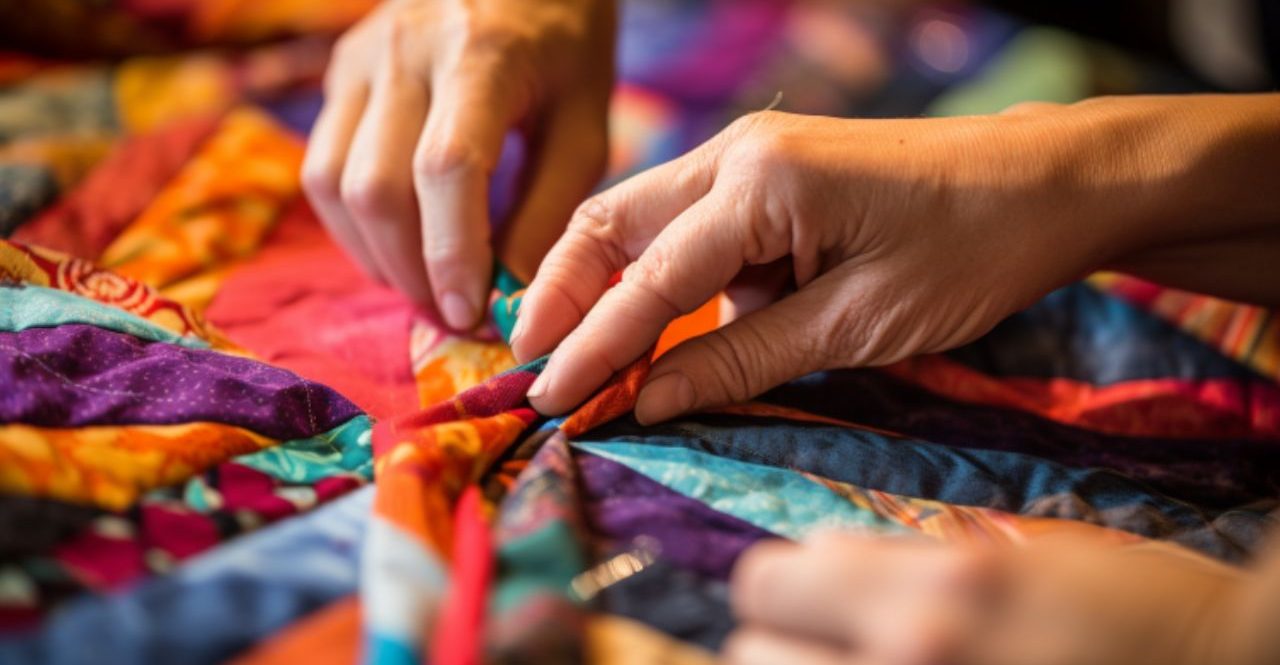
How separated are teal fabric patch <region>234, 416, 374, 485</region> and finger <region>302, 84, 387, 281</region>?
0.25 metres

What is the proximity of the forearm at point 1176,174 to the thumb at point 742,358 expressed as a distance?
207 mm

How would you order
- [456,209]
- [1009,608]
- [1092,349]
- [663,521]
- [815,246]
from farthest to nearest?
[1092,349] < [456,209] < [815,246] < [663,521] < [1009,608]

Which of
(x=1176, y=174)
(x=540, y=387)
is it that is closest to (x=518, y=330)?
(x=540, y=387)

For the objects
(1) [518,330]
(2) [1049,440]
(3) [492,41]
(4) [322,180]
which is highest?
(3) [492,41]

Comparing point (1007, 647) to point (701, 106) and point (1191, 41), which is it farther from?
point (1191, 41)

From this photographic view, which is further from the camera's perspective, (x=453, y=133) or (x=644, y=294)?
(x=453, y=133)

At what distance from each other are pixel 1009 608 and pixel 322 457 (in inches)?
16.7

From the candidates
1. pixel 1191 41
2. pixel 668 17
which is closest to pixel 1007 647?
pixel 668 17

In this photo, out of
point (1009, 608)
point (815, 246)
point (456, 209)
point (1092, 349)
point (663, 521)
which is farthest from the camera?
point (1092, 349)

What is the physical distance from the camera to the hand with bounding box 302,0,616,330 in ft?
2.47

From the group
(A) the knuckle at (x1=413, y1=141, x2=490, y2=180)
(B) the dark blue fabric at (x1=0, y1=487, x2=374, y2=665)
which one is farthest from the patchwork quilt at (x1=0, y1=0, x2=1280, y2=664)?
(A) the knuckle at (x1=413, y1=141, x2=490, y2=180)

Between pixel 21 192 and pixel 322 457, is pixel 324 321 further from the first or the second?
pixel 21 192

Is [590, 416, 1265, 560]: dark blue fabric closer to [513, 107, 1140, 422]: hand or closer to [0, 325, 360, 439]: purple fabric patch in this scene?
[513, 107, 1140, 422]: hand

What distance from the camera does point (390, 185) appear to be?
761 mm
